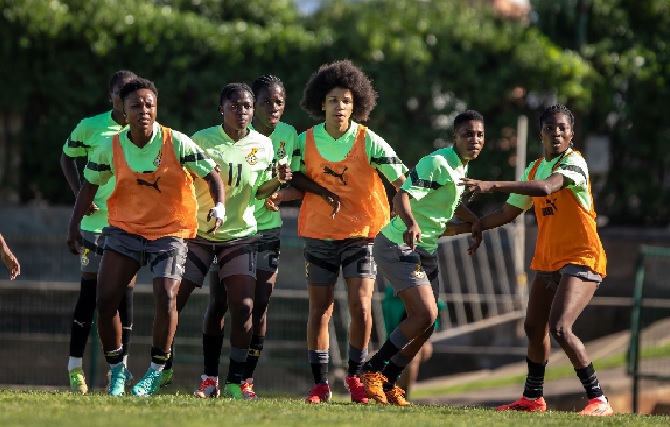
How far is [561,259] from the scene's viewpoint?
996 centimetres

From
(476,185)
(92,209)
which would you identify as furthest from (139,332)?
(476,185)

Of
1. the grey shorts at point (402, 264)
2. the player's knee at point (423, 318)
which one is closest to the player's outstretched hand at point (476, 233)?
the grey shorts at point (402, 264)

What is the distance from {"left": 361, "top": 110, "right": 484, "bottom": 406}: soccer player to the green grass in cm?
568

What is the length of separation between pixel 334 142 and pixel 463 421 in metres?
2.65

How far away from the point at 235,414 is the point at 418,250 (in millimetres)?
2207

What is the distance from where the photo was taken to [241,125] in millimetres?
10328

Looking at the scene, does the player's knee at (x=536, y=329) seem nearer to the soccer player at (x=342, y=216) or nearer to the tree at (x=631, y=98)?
the soccer player at (x=342, y=216)

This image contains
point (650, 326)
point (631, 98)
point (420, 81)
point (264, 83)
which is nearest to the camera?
Answer: point (264, 83)

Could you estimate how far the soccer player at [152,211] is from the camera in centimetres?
973

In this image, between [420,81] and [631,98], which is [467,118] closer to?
[420,81]

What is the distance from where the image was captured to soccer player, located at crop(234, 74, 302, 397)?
10.5 meters

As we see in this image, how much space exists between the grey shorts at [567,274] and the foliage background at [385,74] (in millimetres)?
12332

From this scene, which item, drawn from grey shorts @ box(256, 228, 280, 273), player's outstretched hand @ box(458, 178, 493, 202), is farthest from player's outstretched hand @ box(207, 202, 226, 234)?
player's outstretched hand @ box(458, 178, 493, 202)

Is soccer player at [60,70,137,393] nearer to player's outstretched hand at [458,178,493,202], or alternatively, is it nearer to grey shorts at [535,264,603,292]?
player's outstretched hand at [458,178,493,202]
